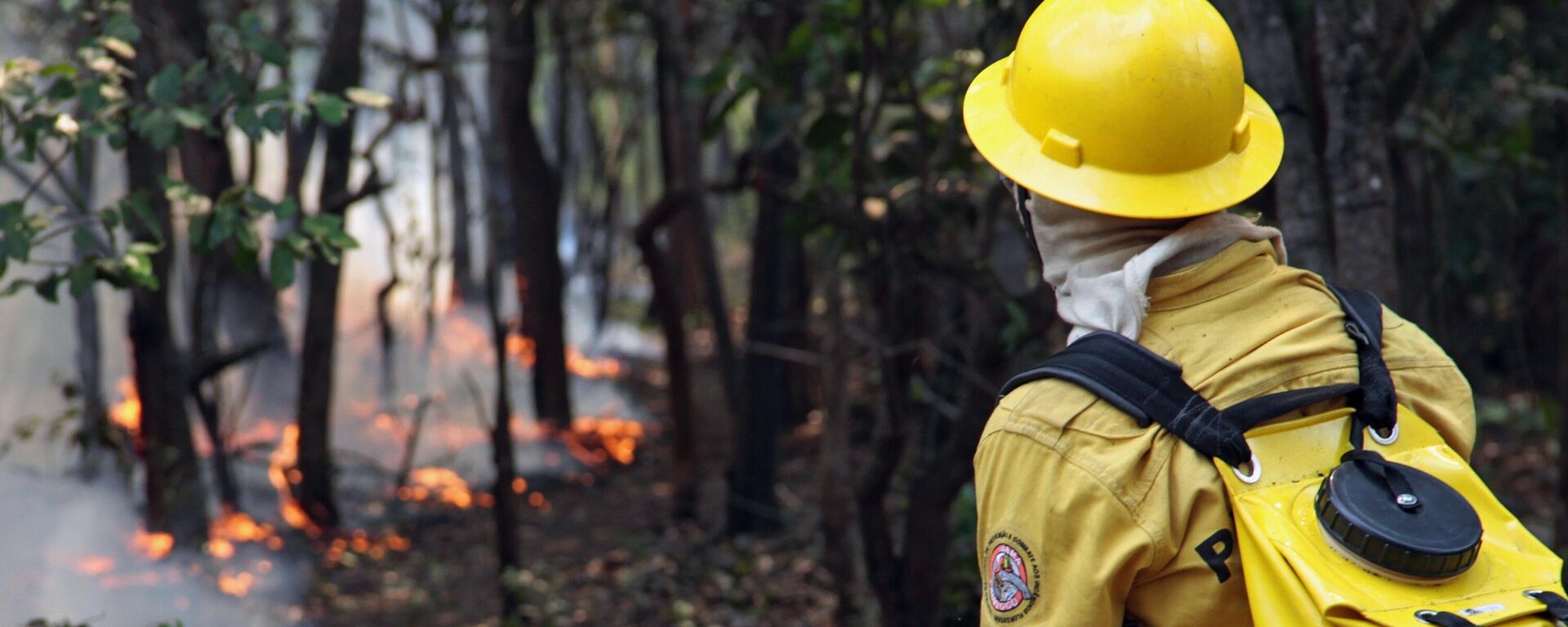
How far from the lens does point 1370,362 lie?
1645 mm

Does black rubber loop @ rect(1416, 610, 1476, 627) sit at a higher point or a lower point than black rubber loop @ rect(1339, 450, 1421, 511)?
lower

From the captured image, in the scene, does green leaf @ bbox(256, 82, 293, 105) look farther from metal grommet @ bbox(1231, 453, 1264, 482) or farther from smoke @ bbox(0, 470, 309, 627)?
smoke @ bbox(0, 470, 309, 627)

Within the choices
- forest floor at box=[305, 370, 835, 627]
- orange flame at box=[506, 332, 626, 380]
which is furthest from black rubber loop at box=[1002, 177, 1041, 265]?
orange flame at box=[506, 332, 626, 380]

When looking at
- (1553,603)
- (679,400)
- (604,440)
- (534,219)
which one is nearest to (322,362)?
(679,400)

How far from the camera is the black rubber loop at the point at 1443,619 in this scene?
53.6 inches

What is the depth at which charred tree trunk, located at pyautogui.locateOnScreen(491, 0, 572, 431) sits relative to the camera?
7.42m

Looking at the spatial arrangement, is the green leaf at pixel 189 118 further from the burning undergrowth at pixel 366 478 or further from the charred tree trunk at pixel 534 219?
the charred tree trunk at pixel 534 219

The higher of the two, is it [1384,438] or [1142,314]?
[1142,314]

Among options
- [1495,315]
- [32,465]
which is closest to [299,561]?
[32,465]

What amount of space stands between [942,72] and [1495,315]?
7.04 m

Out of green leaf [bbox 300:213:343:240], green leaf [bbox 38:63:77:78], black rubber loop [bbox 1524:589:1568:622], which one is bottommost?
black rubber loop [bbox 1524:589:1568:622]

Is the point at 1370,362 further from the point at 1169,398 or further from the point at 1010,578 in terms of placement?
the point at 1010,578

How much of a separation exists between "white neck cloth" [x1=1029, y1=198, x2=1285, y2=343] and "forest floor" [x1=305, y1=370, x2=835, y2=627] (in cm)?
394

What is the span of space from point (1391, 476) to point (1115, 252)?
17.9 inches
